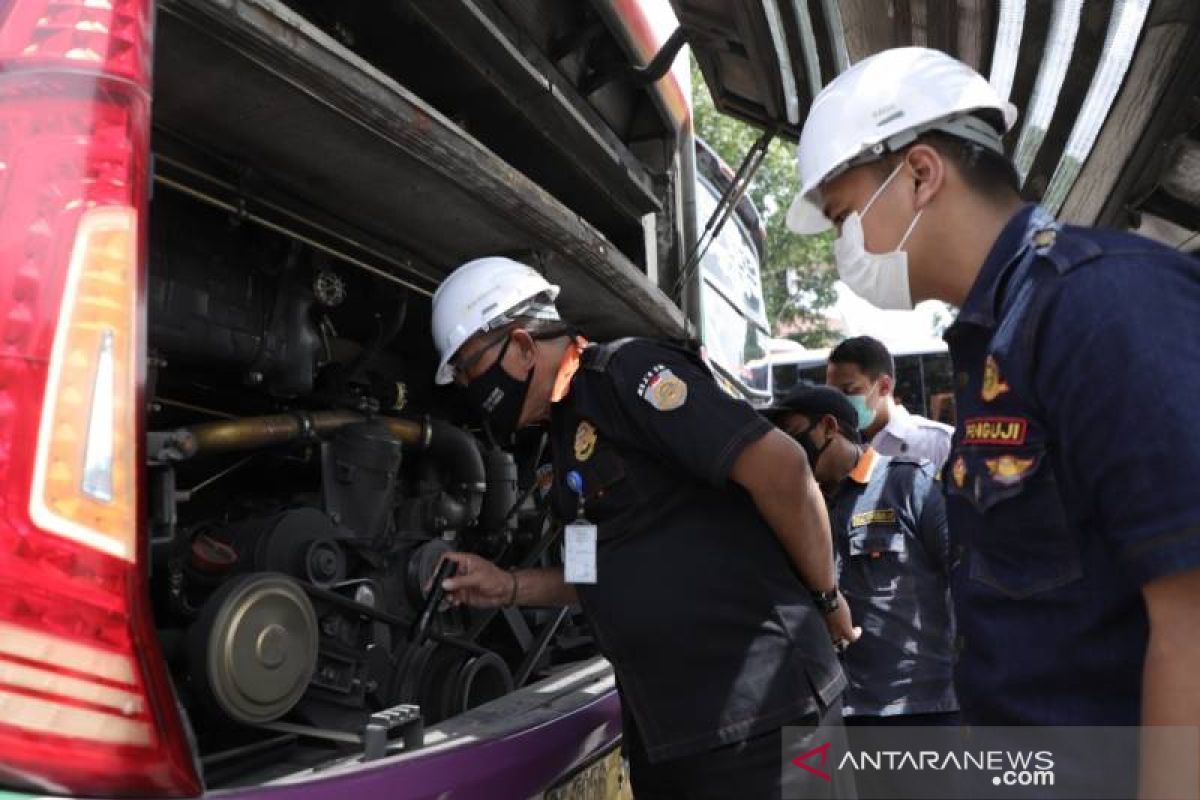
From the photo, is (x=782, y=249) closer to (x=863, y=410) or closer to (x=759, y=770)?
(x=863, y=410)

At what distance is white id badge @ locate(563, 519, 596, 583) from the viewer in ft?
6.01

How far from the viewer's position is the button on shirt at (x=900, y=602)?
298 centimetres

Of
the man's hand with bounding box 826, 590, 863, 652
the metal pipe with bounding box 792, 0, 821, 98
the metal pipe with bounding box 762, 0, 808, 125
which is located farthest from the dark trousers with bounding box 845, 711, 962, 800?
the metal pipe with bounding box 762, 0, 808, 125

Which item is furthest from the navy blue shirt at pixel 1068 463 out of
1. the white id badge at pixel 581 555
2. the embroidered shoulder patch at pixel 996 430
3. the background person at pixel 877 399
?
the background person at pixel 877 399

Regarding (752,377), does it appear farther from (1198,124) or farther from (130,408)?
(130,408)

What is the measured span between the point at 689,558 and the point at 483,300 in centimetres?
74

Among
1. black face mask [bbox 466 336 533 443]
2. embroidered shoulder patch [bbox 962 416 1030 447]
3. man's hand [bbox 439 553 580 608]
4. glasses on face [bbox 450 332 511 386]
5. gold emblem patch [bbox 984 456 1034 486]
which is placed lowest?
man's hand [bbox 439 553 580 608]

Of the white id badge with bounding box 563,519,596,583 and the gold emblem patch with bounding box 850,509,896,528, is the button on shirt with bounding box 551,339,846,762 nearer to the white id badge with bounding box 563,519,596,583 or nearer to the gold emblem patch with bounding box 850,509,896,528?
the white id badge with bounding box 563,519,596,583

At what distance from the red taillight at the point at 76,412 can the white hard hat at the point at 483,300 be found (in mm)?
948

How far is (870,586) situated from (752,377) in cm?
258

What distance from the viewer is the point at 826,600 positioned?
216 cm

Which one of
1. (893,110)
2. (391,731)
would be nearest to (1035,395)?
(893,110)

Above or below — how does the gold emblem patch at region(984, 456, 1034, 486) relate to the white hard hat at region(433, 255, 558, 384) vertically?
below

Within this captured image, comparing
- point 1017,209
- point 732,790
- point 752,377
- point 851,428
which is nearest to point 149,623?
point 732,790
